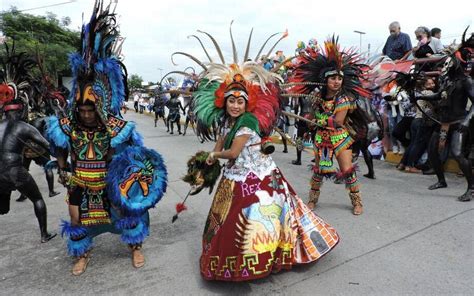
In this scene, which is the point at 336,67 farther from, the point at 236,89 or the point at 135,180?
the point at 135,180

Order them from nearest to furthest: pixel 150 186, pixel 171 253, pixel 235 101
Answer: pixel 235 101 → pixel 150 186 → pixel 171 253

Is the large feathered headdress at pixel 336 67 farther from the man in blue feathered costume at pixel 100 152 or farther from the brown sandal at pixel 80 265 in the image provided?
the brown sandal at pixel 80 265

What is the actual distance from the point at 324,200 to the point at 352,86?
5.89 feet

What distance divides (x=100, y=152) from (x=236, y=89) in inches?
57.1

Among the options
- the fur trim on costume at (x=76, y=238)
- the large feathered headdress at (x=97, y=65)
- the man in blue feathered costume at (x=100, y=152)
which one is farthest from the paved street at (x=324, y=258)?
the large feathered headdress at (x=97, y=65)

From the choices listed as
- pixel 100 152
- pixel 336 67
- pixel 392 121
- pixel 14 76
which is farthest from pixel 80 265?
pixel 392 121

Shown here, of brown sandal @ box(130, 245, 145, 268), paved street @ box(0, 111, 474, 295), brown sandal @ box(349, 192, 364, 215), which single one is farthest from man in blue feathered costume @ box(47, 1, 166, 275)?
brown sandal @ box(349, 192, 364, 215)

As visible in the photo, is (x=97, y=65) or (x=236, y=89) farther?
(x=97, y=65)

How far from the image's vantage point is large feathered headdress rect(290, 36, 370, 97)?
14.1ft

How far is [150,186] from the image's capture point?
10.9 ft

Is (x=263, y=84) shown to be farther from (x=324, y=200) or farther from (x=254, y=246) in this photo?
(x=324, y=200)

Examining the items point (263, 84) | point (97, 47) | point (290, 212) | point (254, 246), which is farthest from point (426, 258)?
point (97, 47)

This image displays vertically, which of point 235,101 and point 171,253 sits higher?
point 235,101

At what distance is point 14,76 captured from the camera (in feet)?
14.1
